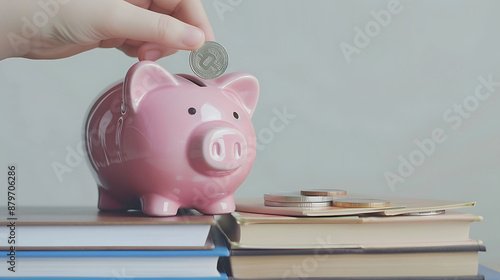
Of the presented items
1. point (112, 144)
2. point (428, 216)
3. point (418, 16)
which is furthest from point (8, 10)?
point (418, 16)

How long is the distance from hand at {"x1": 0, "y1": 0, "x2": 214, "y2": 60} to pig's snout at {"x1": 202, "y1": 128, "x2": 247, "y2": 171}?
0.26m

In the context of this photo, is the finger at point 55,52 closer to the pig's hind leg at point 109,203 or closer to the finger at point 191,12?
the finger at point 191,12

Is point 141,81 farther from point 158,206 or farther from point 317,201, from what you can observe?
point 317,201

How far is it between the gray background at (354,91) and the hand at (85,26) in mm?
936

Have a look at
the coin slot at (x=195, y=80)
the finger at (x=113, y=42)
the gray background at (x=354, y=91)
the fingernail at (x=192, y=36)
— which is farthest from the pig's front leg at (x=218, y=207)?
the gray background at (x=354, y=91)

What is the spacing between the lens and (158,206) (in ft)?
3.39

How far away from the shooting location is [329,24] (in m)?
2.29

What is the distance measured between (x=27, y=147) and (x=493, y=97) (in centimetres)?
190

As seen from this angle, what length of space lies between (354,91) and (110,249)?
159 centimetres

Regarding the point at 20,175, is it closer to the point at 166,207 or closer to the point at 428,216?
the point at 166,207

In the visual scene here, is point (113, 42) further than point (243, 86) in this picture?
Yes

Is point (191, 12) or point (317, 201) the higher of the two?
point (191, 12)

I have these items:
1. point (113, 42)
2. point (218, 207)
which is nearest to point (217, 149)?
point (218, 207)

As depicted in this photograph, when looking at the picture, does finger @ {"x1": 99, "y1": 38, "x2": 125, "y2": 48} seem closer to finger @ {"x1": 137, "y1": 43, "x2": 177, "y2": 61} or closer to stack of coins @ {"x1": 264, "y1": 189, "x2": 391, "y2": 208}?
finger @ {"x1": 137, "y1": 43, "x2": 177, "y2": 61}
